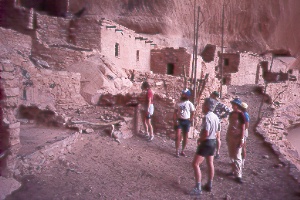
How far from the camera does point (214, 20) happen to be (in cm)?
2206

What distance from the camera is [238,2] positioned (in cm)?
2236

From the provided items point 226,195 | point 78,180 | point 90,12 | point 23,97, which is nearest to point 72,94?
point 23,97

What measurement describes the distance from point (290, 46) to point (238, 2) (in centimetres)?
596

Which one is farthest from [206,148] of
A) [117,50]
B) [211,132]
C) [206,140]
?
[117,50]

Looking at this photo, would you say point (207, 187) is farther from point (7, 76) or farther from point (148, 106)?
point (7, 76)

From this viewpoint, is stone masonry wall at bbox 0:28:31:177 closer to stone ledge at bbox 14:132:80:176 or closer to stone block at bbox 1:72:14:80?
stone block at bbox 1:72:14:80

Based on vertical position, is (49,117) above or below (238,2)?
below

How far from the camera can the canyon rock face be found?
20.3 meters

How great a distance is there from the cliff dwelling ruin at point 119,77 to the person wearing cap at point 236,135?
1.18 feet

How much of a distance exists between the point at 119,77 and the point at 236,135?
6427mm

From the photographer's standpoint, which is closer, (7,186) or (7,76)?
(7,186)

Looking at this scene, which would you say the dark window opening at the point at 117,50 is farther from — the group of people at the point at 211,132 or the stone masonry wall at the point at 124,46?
the group of people at the point at 211,132

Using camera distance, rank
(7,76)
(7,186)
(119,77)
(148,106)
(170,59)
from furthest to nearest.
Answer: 1. (170,59)
2. (119,77)
3. (148,106)
4. (7,76)
5. (7,186)

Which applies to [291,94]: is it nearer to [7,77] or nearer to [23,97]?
[23,97]
